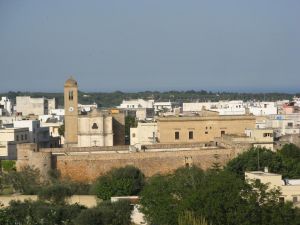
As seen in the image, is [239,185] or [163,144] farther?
[163,144]

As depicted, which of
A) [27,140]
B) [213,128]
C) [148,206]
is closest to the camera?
[148,206]

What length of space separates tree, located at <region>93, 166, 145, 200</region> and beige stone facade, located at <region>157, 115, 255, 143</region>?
9.86m

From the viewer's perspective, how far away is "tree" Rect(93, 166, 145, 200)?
40375mm

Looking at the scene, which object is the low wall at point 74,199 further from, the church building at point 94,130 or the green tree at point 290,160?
the church building at point 94,130

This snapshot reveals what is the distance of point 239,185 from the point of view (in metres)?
29.1

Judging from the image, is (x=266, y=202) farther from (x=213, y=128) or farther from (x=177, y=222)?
(x=213, y=128)

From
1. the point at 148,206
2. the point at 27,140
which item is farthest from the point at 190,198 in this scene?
the point at 27,140

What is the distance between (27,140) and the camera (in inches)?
2334

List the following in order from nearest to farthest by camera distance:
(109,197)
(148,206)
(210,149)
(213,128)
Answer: (148,206) → (109,197) → (210,149) → (213,128)

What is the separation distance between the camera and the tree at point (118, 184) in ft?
132

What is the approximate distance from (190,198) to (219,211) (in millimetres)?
1394

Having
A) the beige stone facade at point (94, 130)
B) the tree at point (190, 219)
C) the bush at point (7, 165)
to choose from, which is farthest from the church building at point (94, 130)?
the tree at point (190, 219)

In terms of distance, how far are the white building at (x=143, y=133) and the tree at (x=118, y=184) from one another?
39.2 feet

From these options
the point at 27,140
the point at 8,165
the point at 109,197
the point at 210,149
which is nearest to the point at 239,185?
the point at 109,197
